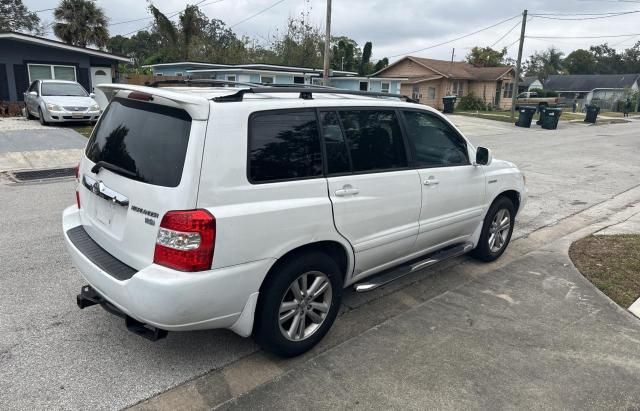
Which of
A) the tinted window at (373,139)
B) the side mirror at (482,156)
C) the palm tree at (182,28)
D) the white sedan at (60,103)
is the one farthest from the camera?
the palm tree at (182,28)

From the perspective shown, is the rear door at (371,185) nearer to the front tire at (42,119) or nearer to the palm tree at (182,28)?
the front tire at (42,119)

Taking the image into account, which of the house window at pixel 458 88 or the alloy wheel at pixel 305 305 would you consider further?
the house window at pixel 458 88

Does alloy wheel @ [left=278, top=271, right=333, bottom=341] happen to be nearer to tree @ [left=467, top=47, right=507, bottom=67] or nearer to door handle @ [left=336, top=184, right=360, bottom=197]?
door handle @ [left=336, top=184, right=360, bottom=197]

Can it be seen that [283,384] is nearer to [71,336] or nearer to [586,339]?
[71,336]

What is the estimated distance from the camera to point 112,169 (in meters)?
3.00

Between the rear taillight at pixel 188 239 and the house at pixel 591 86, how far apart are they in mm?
69953

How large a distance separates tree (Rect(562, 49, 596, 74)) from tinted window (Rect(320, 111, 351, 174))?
102397 millimetres

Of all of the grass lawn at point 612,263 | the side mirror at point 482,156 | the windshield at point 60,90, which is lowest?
the grass lawn at point 612,263

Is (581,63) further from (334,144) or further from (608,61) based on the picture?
(334,144)

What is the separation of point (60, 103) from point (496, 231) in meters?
14.2

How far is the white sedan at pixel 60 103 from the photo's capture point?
569 inches

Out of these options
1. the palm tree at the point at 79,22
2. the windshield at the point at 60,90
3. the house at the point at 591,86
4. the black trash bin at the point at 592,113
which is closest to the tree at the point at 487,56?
the house at the point at 591,86

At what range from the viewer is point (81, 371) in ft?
9.69

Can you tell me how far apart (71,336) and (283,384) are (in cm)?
159
